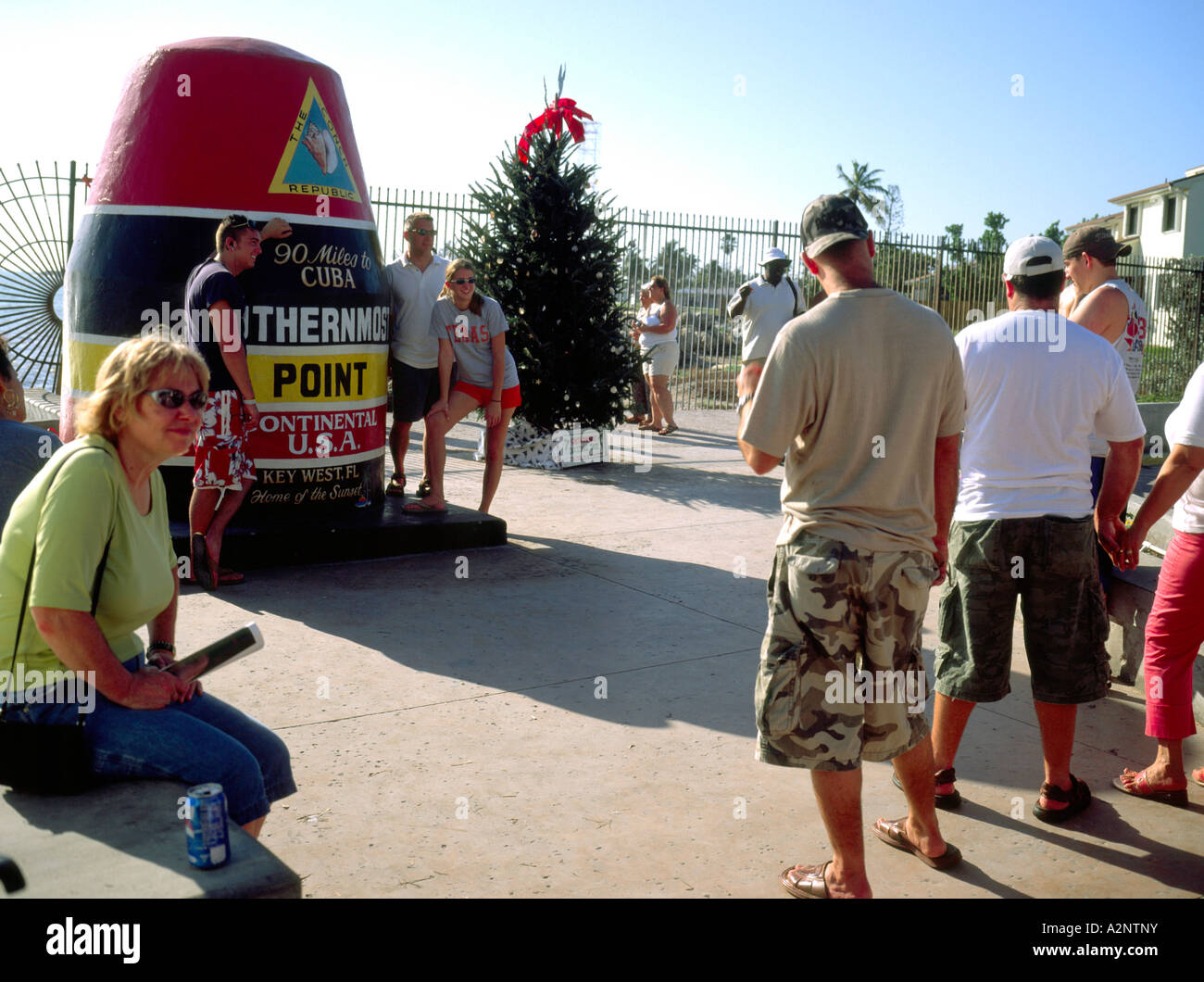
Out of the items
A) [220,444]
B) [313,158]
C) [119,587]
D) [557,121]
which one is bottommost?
[119,587]

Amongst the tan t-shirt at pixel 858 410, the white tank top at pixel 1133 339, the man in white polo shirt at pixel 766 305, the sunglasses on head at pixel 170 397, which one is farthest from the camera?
the man in white polo shirt at pixel 766 305

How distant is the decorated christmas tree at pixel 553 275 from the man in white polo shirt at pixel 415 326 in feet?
8.39

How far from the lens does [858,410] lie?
9.77 feet

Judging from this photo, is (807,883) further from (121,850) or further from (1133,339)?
(1133,339)

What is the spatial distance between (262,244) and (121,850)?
4.73 metres

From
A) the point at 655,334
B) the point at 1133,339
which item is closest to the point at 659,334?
the point at 655,334

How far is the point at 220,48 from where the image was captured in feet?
21.2

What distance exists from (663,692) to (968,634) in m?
1.48

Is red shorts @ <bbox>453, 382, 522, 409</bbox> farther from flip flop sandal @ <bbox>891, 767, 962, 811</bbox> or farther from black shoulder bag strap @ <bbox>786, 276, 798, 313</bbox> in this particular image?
flip flop sandal @ <bbox>891, 767, 962, 811</bbox>

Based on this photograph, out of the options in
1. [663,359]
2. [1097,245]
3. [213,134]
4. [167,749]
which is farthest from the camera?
[663,359]

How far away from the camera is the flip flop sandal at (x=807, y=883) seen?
313 cm

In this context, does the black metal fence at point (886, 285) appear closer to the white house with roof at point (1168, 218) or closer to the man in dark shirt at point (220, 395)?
the man in dark shirt at point (220, 395)

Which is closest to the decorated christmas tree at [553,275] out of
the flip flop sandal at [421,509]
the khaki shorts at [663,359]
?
the khaki shorts at [663,359]
